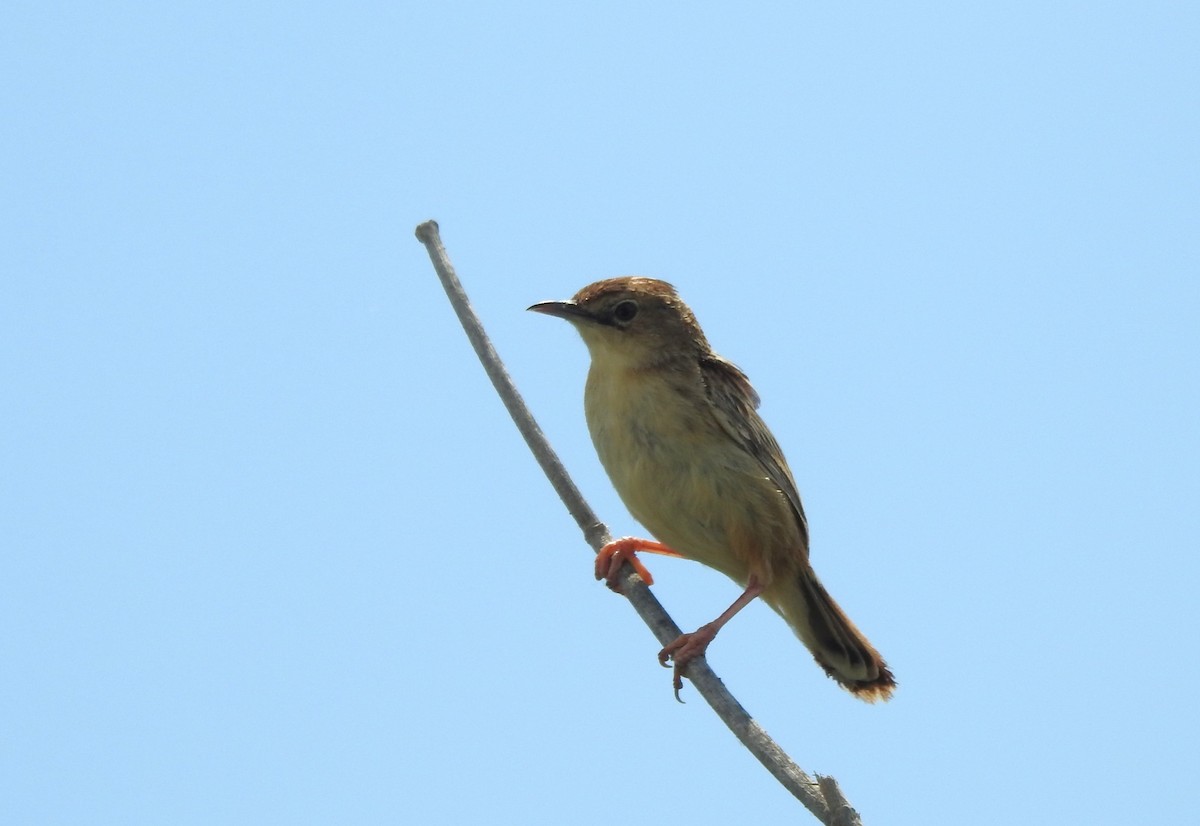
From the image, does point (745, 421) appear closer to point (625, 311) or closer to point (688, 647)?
point (625, 311)

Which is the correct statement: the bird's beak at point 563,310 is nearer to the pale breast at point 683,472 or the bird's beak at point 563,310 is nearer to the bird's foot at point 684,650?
the pale breast at point 683,472

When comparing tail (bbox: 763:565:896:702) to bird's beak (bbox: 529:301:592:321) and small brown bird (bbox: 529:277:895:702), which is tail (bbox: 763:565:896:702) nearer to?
small brown bird (bbox: 529:277:895:702)

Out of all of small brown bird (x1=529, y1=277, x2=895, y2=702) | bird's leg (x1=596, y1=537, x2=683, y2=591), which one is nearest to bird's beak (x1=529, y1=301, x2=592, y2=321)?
small brown bird (x1=529, y1=277, x2=895, y2=702)

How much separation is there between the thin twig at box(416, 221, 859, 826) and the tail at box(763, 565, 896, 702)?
114 centimetres

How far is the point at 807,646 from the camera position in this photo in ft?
24.8

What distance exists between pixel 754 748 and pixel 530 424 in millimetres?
2122

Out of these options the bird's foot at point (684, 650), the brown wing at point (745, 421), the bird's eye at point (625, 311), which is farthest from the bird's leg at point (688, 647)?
the bird's eye at point (625, 311)

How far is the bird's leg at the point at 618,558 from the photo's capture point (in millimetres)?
6785

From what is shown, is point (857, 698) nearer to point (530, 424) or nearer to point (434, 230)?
point (530, 424)

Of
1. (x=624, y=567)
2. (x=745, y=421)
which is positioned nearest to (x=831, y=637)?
(x=745, y=421)

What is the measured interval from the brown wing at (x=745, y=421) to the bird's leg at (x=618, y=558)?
68cm

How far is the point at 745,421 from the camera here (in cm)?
723

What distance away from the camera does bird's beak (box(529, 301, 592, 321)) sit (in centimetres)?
705

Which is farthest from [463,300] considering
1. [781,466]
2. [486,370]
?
[781,466]
